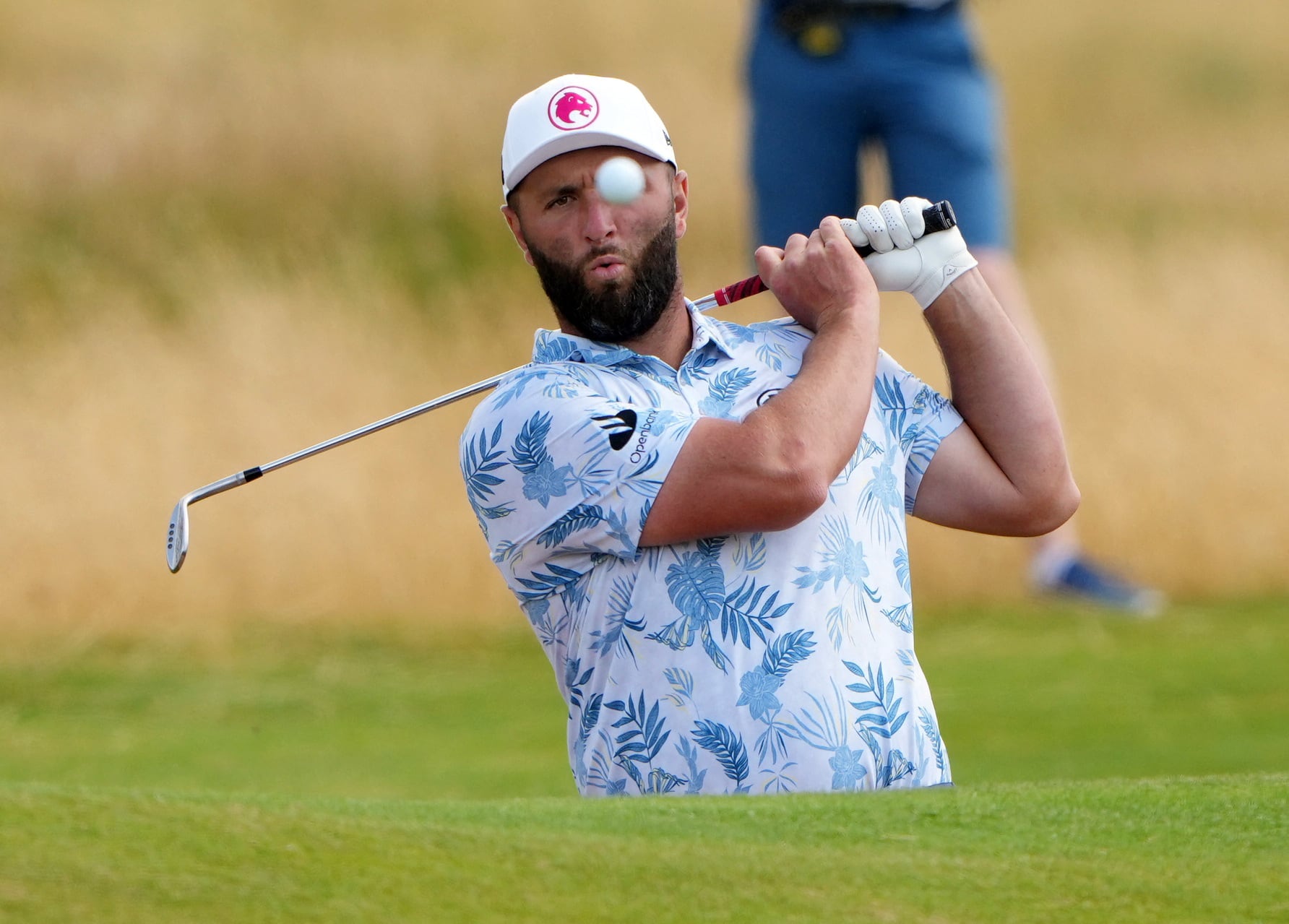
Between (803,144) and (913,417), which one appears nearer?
(913,417)

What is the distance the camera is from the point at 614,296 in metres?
2.76

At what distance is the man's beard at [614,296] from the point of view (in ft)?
9.07

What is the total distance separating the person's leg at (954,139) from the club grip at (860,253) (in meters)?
2.29

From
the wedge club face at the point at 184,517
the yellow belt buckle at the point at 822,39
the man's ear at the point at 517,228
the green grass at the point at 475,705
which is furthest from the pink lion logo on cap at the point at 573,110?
A: the yellow belt buckle at the point at 822,39

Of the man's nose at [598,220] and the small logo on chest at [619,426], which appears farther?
the man's nose at [598,220]

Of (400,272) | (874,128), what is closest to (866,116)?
(874,128)

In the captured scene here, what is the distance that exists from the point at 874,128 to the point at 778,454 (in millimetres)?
3236

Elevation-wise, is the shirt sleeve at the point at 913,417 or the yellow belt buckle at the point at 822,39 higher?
the yellow belt buckle at the point at 822,39

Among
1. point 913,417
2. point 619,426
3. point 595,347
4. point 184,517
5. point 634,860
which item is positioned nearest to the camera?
point 634,860

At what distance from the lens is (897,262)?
9.66ft

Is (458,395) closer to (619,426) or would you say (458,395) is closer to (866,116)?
(619,426)

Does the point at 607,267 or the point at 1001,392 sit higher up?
the point at 607,267

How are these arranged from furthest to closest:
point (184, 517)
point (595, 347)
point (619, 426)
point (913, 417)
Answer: point (184, 517) → point (913, 417) → point (595, 347) → point (619, 426)

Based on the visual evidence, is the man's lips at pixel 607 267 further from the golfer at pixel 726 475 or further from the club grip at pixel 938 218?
the club grip at pixel 938 218
